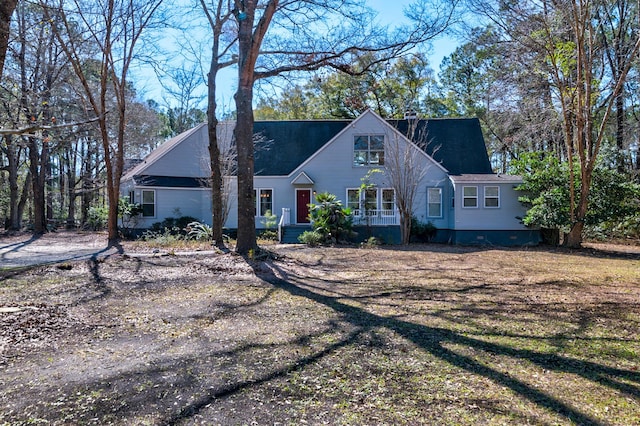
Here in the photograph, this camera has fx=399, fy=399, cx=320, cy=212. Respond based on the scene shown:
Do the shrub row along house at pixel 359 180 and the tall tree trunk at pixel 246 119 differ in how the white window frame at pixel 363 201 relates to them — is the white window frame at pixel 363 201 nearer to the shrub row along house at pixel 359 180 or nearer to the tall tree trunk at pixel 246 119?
the shrub row along house at pixel 359 180

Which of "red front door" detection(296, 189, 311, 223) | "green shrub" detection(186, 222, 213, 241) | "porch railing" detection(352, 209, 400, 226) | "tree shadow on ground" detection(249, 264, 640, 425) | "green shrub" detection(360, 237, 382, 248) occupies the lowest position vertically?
"green shrub" detection(360, 237, 382, 248)

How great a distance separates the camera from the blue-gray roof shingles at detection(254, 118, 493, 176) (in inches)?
800

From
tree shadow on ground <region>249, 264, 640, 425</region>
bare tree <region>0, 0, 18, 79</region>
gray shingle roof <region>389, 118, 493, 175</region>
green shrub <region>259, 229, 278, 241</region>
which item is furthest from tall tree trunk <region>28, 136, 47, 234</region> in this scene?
tree shadow on ground <region>249, 264, 640, 425</region>

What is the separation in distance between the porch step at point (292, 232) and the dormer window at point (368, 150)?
166 inches

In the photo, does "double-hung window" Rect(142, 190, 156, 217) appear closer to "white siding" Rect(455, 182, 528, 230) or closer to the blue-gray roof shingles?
the blue-gray roof shingles

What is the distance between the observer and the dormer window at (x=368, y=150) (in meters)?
19.7

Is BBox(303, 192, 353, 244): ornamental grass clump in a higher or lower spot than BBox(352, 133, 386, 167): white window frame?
lower

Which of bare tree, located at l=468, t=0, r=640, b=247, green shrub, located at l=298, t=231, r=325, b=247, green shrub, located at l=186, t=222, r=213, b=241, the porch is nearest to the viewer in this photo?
bare tree, located at l=468, t=0, r=640, b=247

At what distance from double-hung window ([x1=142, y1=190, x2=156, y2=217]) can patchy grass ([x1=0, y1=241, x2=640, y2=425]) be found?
42.5 ft

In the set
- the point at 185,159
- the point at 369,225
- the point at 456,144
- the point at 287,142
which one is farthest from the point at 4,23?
the point at 456,144

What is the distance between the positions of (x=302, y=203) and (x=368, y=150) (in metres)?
4.23

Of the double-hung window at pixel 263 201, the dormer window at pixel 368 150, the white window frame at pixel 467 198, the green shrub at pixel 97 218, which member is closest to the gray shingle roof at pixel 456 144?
the dormer window at pixel 368 150

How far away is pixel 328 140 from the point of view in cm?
2188

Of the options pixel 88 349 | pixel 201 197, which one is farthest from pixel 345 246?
pixel 88 349
